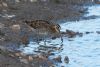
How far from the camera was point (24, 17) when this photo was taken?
2489 centimetres

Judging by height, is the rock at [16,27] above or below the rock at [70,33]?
above

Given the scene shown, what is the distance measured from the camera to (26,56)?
15.4 m

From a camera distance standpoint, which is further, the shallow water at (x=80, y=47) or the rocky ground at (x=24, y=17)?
the shallow water at (x=80, y=47)

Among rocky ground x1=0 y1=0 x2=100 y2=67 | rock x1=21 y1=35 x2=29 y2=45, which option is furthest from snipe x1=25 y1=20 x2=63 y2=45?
rock x1=21 y1=35 x2=29 y2=45

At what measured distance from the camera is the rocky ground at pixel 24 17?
1466 centimetres

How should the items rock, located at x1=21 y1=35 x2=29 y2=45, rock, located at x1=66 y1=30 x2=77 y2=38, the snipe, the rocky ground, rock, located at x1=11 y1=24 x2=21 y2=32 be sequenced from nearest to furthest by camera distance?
the rocky ground
rock, located at x1=21 y1=35 x2=29 y2=45
rock, located at x1=11 y1=24 x2=21 y2=32
the snipe
rock, located at x1=66 y1=30 x2=77 y2=38

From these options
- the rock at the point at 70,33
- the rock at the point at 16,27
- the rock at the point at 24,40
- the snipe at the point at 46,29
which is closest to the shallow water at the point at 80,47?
the rock at the point at 24,40

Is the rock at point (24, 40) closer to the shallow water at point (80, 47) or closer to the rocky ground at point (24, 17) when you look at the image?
the rocky ground at point (24, 17)

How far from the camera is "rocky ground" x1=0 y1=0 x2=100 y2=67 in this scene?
14.7 m

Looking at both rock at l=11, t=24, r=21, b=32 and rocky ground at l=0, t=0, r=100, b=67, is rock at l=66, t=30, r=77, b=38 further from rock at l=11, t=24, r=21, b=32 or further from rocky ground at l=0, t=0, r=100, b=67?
rock at l=11, t=24, r=21, b=32

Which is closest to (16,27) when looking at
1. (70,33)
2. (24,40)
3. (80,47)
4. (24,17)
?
(24,40)

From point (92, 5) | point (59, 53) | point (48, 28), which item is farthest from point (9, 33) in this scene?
point (92, 5)

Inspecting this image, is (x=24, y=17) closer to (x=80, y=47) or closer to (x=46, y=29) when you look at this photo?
(x=46, y=29)

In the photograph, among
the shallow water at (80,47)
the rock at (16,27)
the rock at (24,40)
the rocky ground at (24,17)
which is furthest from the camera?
the rock at (16,27)
